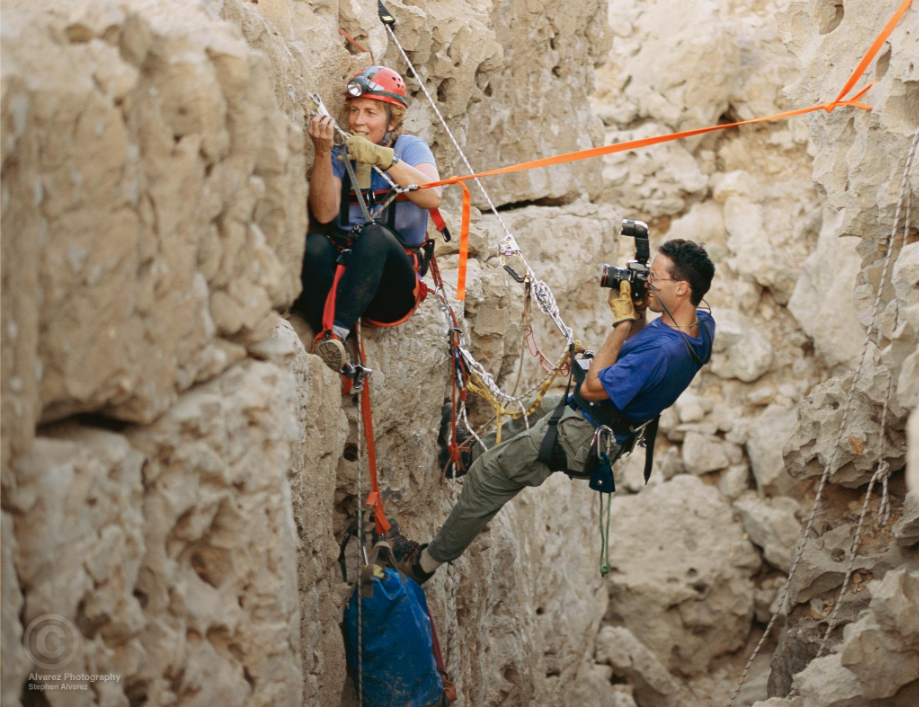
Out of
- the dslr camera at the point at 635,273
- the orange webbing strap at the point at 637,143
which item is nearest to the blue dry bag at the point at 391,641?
the orange webbing strap at the point at 637,143

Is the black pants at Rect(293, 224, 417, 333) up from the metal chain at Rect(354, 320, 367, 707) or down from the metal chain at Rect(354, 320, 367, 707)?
up

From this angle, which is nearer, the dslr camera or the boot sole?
the boot sole

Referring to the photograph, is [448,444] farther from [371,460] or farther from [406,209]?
[406,209]

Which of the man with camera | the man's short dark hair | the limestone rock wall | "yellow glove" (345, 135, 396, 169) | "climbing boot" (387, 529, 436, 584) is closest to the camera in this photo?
"yellow glove" (345, 135, 396, 169)

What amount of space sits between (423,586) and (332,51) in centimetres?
285

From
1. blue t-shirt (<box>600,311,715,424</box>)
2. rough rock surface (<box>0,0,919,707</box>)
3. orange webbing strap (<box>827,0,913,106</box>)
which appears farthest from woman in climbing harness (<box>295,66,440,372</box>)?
orange webbing strap (<box>827,0,913,106</box>)

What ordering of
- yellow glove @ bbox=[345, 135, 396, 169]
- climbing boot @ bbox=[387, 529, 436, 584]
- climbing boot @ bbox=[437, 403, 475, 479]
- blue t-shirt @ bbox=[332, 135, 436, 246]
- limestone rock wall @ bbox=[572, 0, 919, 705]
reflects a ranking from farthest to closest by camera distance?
limestone rock wall @ bbox=[572, 0, 919, 705], climbing boot @ bbox=[437, 403, 475, 479], climbing boot @ bbox=[387, 529, 436, 584], blue t-shirt @ bbox=[332, 135, 436, 246], yellow glove @ bbox=[345, 135, 396, 169]

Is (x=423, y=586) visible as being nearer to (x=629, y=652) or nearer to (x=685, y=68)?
(x=629, y=652)

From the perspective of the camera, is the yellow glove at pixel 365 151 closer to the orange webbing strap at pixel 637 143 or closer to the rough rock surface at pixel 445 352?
the rough rock surface at pixel 445 352

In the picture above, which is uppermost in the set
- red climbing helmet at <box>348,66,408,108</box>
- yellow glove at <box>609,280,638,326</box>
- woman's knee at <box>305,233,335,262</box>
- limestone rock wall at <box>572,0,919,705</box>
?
red climbing helmet at <box>348,66,408,108</box>

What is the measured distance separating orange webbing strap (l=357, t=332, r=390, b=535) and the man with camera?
211 millimetres

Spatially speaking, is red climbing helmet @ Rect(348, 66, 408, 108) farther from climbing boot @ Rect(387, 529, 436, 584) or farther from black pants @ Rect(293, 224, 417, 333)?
climbing boot @ Rect(387, 529, 436, 584)

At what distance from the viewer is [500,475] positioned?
4797mm
